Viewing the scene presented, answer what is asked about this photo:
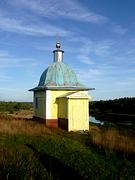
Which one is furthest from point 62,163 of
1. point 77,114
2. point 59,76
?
point 59,76

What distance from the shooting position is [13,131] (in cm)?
1697

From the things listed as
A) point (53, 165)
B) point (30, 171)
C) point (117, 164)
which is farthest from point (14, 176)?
point (117, 164)

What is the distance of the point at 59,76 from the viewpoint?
23.4 meters

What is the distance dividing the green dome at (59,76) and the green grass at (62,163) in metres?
10.2

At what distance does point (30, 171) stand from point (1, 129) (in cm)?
999

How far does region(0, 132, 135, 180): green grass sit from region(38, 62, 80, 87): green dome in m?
10.2

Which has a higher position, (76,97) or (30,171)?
(76,97)

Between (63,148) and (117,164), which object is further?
(63,148)

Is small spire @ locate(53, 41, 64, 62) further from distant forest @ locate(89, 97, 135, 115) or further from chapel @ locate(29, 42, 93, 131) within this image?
distant forest @ locate(89, 97, 135, 115)

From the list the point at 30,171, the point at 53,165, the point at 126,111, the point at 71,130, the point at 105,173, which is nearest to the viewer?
the point at 30,171

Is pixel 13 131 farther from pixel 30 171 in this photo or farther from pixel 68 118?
pixel 30 171

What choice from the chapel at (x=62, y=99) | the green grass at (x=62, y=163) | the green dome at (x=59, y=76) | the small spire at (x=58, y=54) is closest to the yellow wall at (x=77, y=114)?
the chapel at (x=62, y=99)

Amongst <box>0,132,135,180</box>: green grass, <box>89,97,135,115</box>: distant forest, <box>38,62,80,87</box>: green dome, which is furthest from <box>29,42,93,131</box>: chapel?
<box>89,97,135,115</box>: distant forest

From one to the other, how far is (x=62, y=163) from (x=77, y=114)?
11.9m
